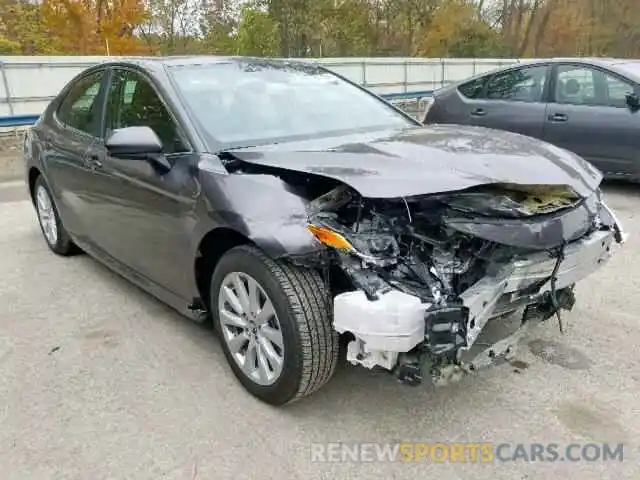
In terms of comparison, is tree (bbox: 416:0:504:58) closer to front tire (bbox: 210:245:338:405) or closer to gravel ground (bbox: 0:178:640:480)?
gravel ground (bbox: 0:178:640:480)

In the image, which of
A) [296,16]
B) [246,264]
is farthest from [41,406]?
[296,16]

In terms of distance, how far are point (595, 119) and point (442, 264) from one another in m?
4.87

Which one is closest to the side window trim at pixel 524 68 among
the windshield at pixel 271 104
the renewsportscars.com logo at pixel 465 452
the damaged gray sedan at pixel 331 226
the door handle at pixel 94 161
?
the windshield at pixel 271 104

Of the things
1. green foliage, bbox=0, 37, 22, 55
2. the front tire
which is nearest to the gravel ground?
the front tire

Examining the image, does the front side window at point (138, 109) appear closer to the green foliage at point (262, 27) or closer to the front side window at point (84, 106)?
the front side window at point (84, 106)

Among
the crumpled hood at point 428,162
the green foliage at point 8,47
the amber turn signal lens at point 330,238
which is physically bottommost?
the amber turn signal lens at point 330,238

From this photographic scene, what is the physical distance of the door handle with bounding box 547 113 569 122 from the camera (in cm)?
659

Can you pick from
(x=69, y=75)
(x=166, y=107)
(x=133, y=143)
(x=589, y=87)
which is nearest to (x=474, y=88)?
(x=589, y=87)

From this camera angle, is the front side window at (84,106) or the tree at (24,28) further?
the tree at (24,28)

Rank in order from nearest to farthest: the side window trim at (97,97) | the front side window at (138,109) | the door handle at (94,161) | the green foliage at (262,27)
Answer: the front side window at (138,109), the door handle at (94,161), the side window trim at (97,97), the green foliage at (262,27)

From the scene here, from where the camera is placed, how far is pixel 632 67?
6.55 metres

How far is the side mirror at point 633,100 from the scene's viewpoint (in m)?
6.13

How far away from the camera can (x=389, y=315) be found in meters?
2.24

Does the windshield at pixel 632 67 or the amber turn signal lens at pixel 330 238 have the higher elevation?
the windshield at pixel 632 67
